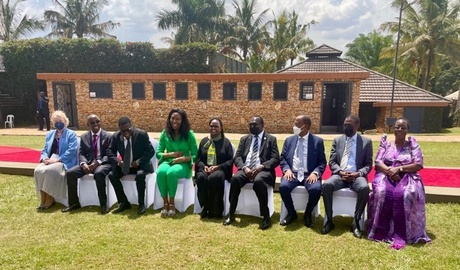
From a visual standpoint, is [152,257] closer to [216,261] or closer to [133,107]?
[216,261]

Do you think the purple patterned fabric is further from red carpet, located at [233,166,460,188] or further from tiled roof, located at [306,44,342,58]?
tiled roof, located at [306,44,342,58]

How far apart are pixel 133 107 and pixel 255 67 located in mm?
11717

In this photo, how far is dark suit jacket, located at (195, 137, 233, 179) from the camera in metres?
4.38

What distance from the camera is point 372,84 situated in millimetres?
16859

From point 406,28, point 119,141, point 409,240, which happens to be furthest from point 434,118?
point 119,141

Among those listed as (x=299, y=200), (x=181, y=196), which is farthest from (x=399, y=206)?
(x=181, y=196)

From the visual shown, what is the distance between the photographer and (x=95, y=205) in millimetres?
4793

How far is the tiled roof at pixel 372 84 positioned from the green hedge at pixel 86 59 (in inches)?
251

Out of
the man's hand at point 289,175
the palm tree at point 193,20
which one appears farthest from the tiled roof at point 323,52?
the man's hand at point 289,175

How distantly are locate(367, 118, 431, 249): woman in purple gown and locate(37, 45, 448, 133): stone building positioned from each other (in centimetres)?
1030

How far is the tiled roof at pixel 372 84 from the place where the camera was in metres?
15.8

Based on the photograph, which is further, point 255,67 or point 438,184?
point 255,67

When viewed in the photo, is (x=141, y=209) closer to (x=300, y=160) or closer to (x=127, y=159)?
(x=127, y=159)

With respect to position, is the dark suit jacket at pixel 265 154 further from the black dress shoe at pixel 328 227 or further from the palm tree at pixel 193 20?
the palm tree at pixel 193 20
